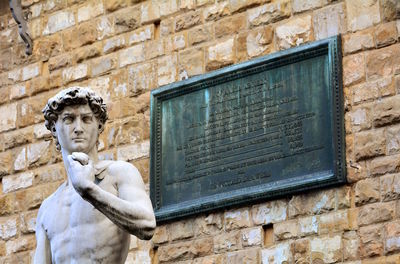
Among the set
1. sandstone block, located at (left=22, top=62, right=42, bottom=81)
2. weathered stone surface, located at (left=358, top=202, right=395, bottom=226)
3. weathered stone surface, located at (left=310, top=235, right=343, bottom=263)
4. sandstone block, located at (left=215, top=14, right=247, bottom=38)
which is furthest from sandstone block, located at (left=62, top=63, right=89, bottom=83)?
weathered stone surface, located at (left=358, top=202, right=395, bottom=226)

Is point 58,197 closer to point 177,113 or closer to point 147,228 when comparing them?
point 147,228

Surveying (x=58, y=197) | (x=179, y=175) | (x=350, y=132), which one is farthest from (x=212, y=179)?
(x=58, y=197)

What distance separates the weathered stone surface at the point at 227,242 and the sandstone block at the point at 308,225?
0.64 m

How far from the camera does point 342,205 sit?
34.6 feet

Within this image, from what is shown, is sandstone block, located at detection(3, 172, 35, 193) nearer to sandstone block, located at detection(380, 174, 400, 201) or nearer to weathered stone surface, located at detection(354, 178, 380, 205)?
weathered stone surface, located at detection(354, 178, 380, 205)

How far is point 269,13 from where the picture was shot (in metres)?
11.6

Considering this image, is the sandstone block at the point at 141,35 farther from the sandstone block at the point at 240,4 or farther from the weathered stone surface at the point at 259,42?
the weathered stone surface at the point at 259,42

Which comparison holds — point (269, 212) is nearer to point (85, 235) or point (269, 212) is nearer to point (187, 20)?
point (187, 20)

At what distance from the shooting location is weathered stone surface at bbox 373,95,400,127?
10.5 metres

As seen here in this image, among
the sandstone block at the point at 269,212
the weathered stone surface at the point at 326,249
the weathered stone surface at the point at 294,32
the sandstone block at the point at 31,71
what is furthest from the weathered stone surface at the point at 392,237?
the sandstone block at the point at 31,71

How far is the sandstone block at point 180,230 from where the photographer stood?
37.8 ft

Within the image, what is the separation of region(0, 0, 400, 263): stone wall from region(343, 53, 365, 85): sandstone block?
10 millimetres

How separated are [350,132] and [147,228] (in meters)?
3.91

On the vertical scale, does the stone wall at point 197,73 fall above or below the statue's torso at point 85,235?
above
